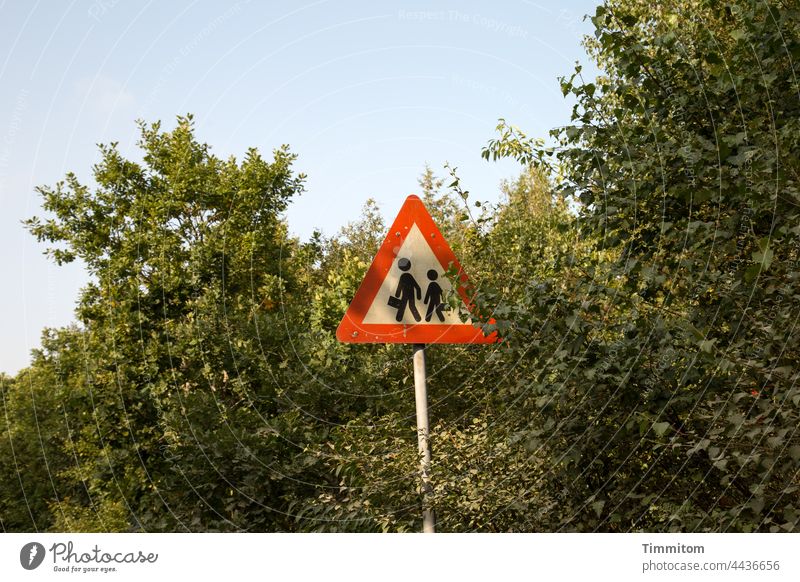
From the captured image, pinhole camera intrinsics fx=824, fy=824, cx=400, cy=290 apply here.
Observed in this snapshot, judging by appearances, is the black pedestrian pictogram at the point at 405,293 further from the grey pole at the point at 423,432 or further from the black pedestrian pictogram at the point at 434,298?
the grey pole at the point at 423,432

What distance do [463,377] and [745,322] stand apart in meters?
3.09

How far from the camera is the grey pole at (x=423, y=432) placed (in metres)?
3.87

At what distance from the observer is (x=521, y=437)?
3.80 metres

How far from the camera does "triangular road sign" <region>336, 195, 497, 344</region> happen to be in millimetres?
3859

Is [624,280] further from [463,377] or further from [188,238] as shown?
[188,238]
